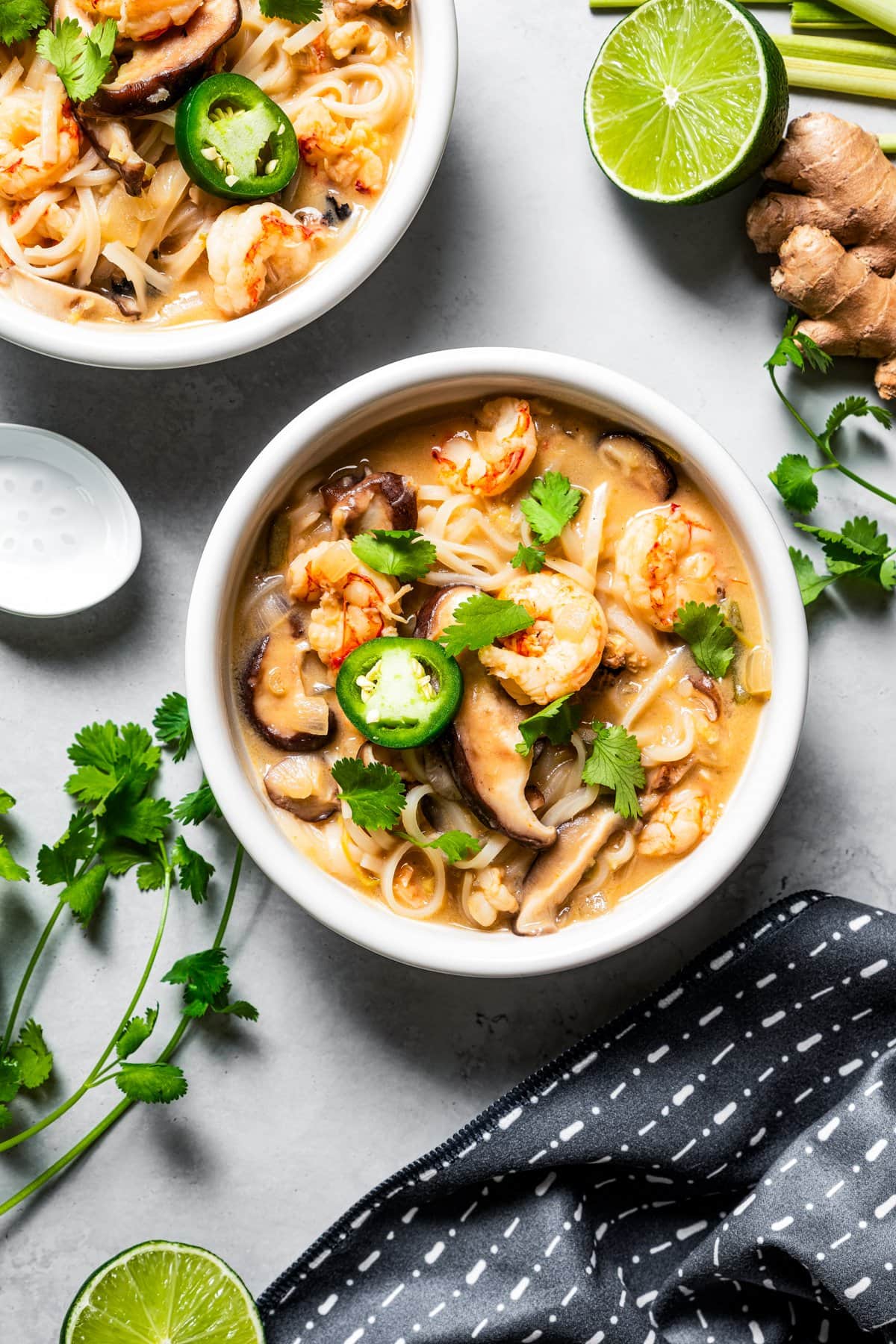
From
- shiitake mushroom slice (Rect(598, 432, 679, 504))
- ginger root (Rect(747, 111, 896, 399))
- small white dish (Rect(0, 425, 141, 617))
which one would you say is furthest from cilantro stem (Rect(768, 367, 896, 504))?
small white dish (Rect(0, 425, 141, 617))

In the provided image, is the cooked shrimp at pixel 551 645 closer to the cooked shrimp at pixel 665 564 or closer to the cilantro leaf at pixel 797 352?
the cooked shrimp at pixel 665 564

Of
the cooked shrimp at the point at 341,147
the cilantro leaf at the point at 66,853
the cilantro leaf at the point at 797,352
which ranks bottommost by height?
the cilantro leaf at the point at 66,853

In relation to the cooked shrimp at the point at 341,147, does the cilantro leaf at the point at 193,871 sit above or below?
below

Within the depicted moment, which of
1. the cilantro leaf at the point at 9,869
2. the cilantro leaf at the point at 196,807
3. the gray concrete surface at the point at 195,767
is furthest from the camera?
the gray concrete surface at the point at 195,767

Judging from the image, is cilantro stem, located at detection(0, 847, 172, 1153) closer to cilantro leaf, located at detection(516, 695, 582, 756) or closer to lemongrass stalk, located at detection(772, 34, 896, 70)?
cilantro leaf, located at detection(516, 695, 582, 756)

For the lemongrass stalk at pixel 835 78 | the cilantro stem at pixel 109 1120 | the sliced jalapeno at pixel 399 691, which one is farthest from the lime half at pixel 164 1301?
the lemongrass stalk at pixel 835 78

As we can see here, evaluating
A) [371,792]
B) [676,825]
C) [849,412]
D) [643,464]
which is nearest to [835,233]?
[849,412]
